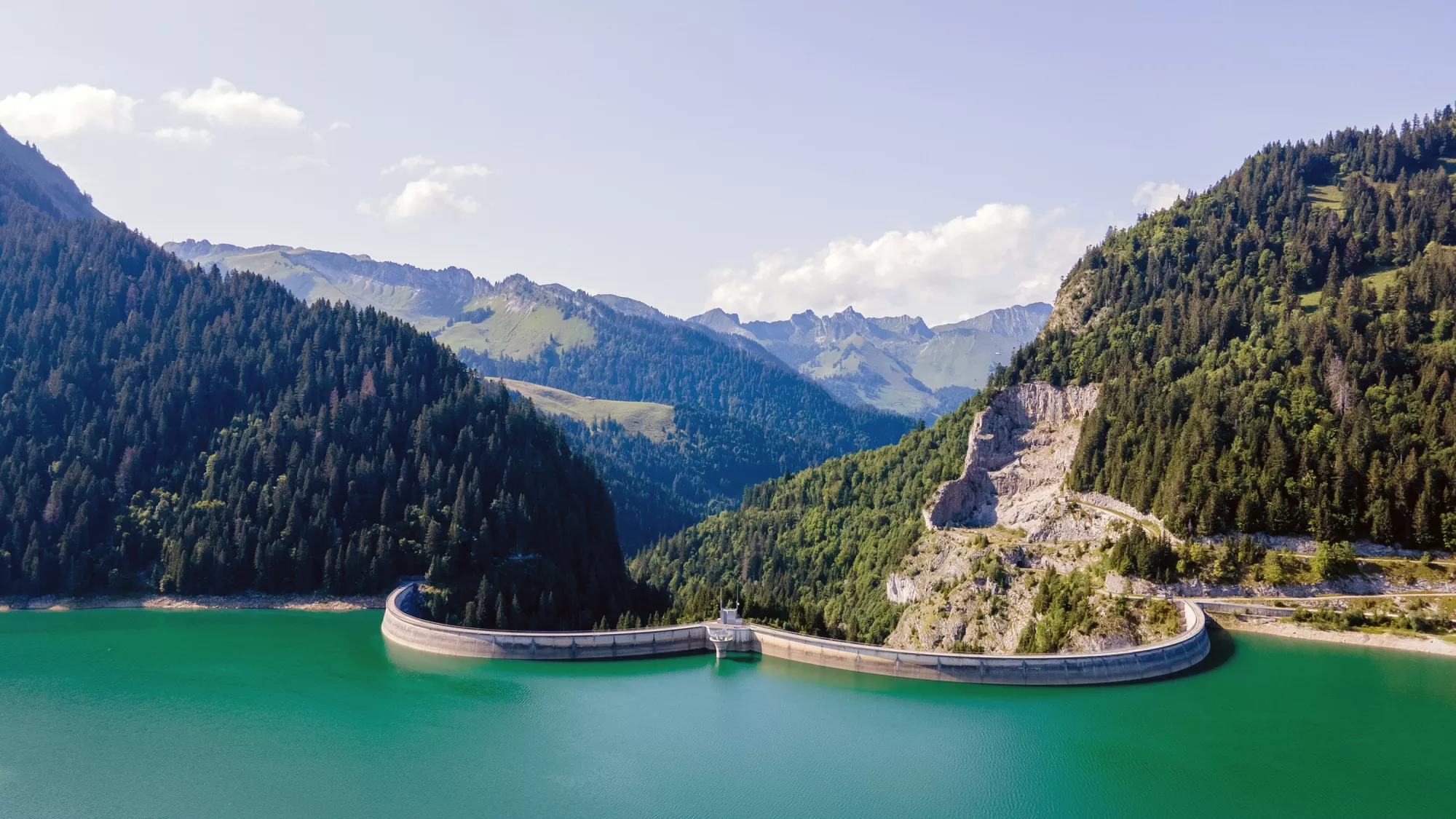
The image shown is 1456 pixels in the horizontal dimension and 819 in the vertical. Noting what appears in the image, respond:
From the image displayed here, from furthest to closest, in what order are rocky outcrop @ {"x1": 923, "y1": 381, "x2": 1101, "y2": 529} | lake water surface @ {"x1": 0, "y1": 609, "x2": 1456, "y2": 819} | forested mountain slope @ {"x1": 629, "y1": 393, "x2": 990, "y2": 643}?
1. rocky outcrop @ {"x1": 923, "y1": 381, "x2": 1101, "y2": 529}
2. forested mountain slope @ {"x1": 629, "y1": 393, "x2": 990, "y2": 643}
3. lake water surface @ {"x1": 0, "y1": 609, "x2": 1456, "y2": 819}

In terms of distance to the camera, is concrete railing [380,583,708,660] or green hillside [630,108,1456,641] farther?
green hillside [630,108,1456,641]

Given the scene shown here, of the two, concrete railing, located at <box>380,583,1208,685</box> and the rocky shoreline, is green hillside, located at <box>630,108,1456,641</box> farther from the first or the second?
the rocky shoreline

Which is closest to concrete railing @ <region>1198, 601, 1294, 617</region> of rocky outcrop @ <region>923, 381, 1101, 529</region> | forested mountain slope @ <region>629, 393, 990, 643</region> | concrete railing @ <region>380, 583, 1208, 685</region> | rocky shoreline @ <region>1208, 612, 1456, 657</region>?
rocky shoreline @ <region>1208, 612, 1456, 657</region>

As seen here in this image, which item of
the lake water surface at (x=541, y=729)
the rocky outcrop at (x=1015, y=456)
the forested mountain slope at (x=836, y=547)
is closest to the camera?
the lake water surface at (x=541, y=729)

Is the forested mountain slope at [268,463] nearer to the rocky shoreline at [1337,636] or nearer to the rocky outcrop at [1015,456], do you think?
the rocky outcrop at [1015,456]

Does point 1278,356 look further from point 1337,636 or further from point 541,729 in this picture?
point 541,729

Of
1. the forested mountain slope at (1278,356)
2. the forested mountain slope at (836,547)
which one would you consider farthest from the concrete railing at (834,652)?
the forested mountain slope at (1278,356)
